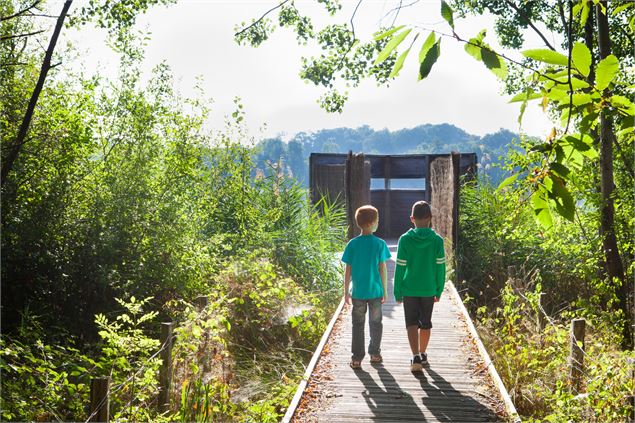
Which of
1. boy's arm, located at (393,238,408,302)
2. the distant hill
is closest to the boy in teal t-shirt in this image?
boy's arm, located at (393,238,408,302)

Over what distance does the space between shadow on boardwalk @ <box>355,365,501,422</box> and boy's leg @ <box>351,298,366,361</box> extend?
290 millimetres

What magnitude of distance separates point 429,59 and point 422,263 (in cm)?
428

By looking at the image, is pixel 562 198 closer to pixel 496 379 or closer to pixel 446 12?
pixel 446 12

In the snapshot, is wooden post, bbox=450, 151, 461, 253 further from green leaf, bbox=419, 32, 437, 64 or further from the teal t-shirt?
green leaf, bbox=419, 32, 437, 64

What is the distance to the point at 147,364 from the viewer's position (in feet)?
17.2

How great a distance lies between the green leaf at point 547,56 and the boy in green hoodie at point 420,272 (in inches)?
160

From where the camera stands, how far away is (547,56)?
1594mm

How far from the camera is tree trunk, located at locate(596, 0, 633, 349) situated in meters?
6.60

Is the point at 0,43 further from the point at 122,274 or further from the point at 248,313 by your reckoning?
the point at 248,313

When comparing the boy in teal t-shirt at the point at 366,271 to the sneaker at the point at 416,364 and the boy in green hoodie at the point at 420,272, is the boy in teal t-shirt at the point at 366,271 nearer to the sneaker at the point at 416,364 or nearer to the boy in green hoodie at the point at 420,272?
the boy in green hoodie at the point at 420,272

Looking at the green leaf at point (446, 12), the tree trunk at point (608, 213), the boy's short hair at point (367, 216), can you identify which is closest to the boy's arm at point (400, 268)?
the boy's short hair at point (367, 216)

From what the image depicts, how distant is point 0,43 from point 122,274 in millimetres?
3257

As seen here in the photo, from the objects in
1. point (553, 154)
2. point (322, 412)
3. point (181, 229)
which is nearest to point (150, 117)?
point (181, 229)

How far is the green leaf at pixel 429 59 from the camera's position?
5.06 ft
